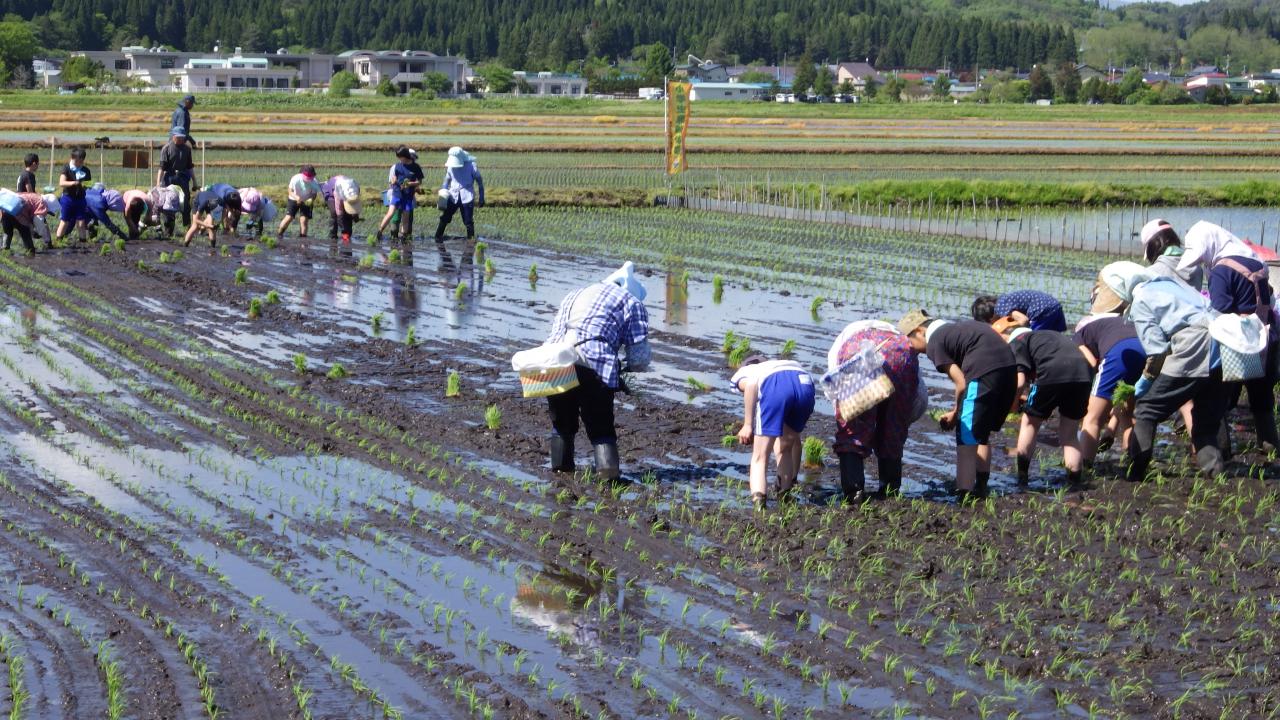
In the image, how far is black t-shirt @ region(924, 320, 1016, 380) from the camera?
8.30 m

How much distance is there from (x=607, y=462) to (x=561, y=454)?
1.17 ft

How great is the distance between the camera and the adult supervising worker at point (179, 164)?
814 inches

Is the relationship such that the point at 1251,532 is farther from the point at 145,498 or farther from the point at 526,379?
the point at 145,498

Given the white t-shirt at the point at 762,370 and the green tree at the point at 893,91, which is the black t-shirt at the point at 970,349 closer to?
the white t-shirt at the point at 762,370

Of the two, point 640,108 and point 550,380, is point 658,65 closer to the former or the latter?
point 640,108

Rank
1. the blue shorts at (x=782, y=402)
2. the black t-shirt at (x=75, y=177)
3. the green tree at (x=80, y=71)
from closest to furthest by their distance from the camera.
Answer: the blue shorts at (x=782, y=402) < the black t-shirt at (x=75, y=177) < the green tree at (x=80, y=71)

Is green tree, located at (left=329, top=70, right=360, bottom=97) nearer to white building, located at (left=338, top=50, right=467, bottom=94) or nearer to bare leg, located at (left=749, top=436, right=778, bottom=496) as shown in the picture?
white building, located at (left=338, top=50, right=467, bottom=94)

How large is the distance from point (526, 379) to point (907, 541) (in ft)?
7.74

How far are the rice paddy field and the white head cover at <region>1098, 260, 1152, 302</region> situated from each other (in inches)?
43.0

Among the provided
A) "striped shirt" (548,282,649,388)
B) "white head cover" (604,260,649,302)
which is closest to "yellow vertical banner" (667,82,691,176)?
"white head cover" (604,260,649,302)

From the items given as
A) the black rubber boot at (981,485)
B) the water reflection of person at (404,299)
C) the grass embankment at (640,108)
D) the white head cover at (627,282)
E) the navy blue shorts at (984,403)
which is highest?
the grass embankment at (640,108)

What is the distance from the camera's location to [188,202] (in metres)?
21.0

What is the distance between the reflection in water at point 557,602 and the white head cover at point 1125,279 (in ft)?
14.2

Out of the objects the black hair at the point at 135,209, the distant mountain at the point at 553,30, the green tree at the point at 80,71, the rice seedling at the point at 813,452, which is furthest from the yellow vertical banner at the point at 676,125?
the distant mountain at the point at 553,30
